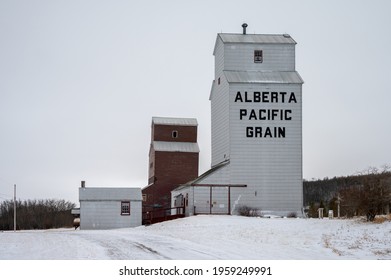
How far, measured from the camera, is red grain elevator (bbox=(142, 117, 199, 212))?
61.1m

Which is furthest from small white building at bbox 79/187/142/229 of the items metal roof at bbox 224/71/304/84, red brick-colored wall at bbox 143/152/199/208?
metal roof at bbox 224/71/304/84

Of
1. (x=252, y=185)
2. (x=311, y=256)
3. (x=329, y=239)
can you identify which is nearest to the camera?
(x=311, y=256)

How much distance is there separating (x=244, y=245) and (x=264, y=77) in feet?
79.3

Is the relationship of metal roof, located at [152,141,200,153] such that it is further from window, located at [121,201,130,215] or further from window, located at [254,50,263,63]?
window, located at [254,50,263,63]

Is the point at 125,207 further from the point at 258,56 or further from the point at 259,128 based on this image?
the point at 258,56

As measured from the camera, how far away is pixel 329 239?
82.4 ft

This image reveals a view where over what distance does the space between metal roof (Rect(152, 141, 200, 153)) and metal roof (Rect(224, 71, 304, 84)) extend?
17.2 m

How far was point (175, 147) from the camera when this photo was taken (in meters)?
63.2

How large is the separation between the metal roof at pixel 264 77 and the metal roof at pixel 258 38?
2.21m

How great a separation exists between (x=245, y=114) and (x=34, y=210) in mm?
50147

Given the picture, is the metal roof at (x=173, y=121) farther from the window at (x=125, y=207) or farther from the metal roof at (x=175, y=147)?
the window at (x=125, y=207)

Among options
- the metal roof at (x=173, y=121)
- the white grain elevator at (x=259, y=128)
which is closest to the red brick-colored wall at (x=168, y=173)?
the metal roof at (x=173, y=121)
